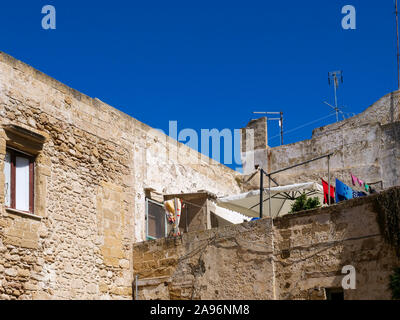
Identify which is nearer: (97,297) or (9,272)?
(9,272)

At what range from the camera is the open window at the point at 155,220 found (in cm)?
1491

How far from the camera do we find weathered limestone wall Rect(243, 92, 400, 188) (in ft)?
56.0

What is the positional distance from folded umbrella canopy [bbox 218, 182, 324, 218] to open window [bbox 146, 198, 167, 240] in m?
1.41

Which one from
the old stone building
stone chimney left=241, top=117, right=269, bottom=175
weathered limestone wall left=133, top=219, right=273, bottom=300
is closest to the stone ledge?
the old stone building

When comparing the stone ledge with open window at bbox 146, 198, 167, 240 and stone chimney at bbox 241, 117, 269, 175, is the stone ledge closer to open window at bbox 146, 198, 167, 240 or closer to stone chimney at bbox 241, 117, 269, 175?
open window at bbox 146, 198, 167, 240

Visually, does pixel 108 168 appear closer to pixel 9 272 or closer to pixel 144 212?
pixel 144 212

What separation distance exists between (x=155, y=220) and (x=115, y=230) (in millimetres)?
1656

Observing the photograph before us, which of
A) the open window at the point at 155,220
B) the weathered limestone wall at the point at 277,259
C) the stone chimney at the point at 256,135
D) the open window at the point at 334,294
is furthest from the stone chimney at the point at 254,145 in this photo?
the open window at the point at 334,294

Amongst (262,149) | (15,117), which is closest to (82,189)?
(15,117)

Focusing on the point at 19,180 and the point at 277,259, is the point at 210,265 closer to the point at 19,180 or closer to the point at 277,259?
the point at 277,259

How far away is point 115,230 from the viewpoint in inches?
539

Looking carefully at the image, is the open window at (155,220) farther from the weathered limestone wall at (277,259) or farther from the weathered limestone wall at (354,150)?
the weathered limestone wall at (354,150)

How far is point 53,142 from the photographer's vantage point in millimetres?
12680
